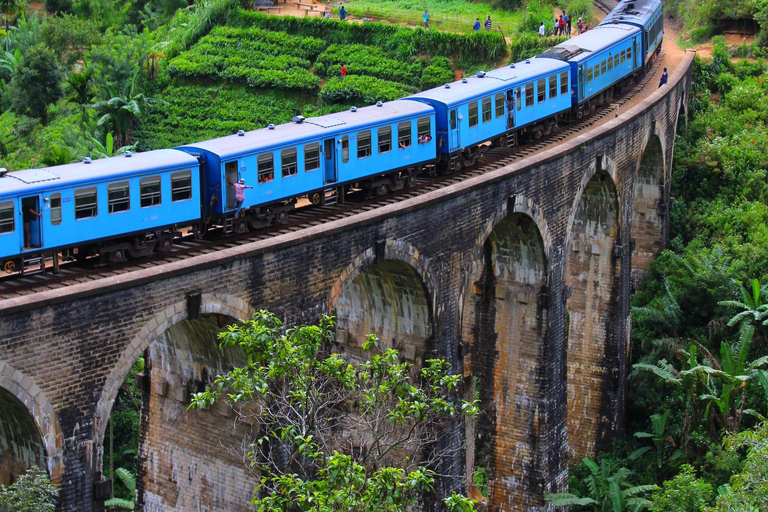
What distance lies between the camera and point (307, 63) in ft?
182

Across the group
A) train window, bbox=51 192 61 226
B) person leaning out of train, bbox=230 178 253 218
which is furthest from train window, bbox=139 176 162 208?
train window, bbox=51 192 61 226

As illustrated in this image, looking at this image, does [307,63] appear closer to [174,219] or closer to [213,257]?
[174,219]

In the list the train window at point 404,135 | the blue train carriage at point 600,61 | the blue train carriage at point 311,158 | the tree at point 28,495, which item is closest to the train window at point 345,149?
the blue train carriage at point 311,158

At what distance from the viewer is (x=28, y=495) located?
14.6 meters

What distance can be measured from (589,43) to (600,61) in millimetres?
1261

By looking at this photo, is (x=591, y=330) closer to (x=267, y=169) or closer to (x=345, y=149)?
(x=345, y=149)

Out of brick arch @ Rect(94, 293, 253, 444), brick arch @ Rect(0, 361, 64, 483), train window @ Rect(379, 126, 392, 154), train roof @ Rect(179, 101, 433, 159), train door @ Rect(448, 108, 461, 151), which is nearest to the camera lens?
brick arch @ Rect(0, 361, 64, 483)

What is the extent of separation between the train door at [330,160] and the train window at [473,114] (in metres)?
5.77

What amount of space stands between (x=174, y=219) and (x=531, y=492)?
43.7 ft

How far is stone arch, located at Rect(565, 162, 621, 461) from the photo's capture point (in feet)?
108

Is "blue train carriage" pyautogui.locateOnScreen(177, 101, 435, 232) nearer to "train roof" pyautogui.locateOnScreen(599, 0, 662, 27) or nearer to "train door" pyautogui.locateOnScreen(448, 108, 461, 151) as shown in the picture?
"train door" pyautogui.locateOnScreen(448, 108, 461, 151)

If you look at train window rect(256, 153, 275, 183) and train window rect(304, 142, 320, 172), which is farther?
train window rect(304, 142, 320, 172)

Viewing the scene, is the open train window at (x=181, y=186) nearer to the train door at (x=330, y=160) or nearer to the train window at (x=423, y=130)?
the train door at (x=330, y=160)

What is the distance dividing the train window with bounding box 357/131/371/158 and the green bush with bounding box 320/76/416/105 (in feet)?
85.9
